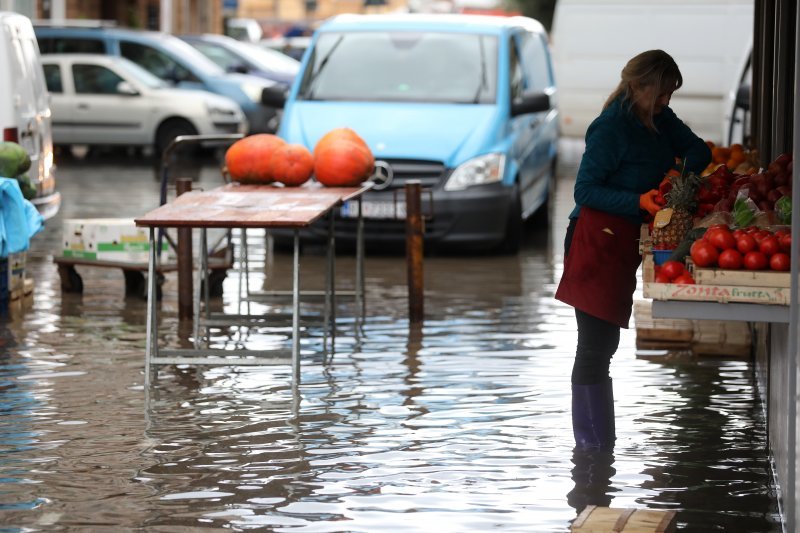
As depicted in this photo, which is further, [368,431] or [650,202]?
[368,431]

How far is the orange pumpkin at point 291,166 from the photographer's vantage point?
10.2m

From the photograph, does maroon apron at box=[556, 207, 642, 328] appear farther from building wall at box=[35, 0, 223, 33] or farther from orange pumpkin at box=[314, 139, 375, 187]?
building wall at box=[35, 0, 223, 33]

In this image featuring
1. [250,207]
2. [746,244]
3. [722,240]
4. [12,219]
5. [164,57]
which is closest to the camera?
[746,244]

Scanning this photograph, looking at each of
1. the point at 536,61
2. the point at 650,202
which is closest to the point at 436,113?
the point at 536,61

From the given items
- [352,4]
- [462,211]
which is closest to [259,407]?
[462,211]

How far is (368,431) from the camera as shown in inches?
302

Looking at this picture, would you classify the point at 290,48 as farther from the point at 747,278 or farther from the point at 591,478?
the point at 747,278

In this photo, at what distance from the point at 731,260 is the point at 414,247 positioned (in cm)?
513

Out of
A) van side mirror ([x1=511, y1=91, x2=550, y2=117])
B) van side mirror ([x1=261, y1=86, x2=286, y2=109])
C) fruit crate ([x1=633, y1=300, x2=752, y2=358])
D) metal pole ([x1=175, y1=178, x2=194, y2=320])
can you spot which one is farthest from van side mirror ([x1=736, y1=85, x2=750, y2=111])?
metal pole ([x1=175, y1=178, x2=194, y2=320])

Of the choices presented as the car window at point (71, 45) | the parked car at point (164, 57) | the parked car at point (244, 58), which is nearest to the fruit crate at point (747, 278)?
the parked car at point (164, 57)

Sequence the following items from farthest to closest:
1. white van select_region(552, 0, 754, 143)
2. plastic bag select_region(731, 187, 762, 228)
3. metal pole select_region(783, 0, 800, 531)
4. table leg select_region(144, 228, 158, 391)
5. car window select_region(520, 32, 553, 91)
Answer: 1. white van select_region(552, 0, 754, 143)
2. car window select_region(520, 32, 553, 91)
3. table leg select_region(144, 228, 158, 391)
4. plastic bag select_region(731, 187, 762, 228)
5. metal pole select_region(783, 0, 800, 531)

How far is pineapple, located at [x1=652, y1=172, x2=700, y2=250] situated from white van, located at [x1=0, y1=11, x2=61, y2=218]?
6.29 m

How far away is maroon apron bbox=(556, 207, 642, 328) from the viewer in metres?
6.95

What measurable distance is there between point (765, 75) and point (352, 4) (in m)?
83.0
